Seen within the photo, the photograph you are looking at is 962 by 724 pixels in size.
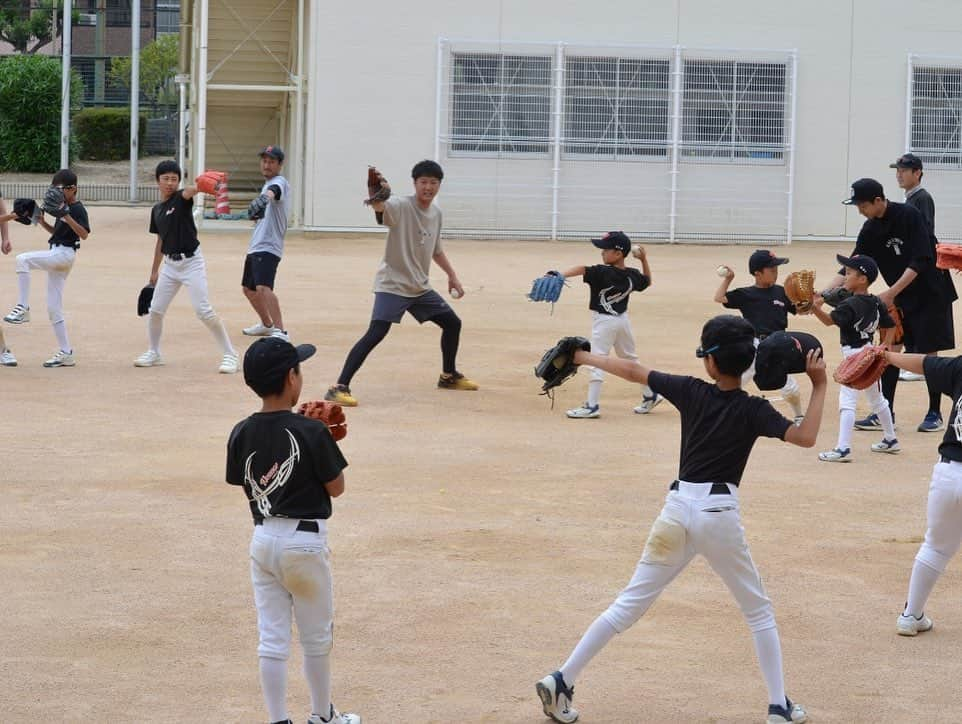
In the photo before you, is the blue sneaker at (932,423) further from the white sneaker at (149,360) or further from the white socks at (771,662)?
the white sneaker at (149,360)

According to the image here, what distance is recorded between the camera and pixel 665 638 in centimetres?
642

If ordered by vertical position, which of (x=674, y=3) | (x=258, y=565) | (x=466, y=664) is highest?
(x=674, y=3)

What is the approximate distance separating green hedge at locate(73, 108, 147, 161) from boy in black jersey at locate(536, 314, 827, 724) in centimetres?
4317

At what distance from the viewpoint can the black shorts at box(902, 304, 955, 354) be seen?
1142cm

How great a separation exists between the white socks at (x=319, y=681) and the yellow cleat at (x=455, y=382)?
7679 mm

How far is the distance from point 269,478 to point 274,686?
2.36ft

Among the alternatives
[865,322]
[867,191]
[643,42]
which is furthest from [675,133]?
[865,322]

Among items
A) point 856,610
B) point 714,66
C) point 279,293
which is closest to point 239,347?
point 279,293

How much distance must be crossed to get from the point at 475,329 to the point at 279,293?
3726mm

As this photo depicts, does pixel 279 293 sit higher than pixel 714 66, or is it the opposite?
pixel 714 66

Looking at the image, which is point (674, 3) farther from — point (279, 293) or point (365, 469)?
point (365, 469)

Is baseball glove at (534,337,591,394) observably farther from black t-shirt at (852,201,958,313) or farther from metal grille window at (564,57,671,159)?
metal grille window at (564,57,671,159)

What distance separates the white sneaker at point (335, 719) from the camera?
5.14 metres

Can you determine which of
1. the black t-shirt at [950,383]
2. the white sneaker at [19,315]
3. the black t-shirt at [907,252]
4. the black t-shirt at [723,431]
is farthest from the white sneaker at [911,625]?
the white sneaker at [19,315]
